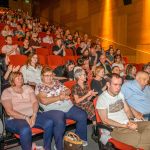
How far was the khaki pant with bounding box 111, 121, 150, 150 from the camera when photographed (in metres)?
2.51

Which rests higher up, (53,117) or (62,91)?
(62,91)

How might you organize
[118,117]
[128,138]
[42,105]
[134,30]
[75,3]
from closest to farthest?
[128,138]
[118,117]
[42,105]
[134,30]
[75,3]

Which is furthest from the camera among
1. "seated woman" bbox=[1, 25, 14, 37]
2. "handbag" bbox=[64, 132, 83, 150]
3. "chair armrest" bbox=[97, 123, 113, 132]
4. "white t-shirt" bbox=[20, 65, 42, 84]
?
"seated woman" bbox=[1, 25, 14, 37]

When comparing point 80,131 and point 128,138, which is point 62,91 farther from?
point 128,138

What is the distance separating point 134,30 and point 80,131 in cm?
602

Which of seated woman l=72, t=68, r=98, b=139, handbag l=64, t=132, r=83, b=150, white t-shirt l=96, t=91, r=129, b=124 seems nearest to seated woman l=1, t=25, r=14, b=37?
seated woman l=72, t=68, r=98, b=139

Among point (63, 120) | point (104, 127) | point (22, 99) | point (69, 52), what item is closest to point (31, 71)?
point (22, 99)

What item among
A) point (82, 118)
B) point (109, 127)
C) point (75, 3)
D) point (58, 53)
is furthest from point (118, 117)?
point (75, 3)

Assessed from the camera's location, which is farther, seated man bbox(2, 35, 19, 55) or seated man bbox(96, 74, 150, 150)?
seated man bbox(2, 35, 19, 55)

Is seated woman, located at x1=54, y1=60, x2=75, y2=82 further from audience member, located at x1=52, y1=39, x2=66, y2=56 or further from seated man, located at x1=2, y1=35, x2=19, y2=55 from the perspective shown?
audience member, located at x1=52, y1=39, x2=66, y2=56

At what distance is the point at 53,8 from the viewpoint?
13.6 meters

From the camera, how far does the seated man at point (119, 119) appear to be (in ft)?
8.29

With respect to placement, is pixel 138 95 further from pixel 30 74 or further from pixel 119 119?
pixel 30 74

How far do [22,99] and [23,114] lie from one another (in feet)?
0.56
